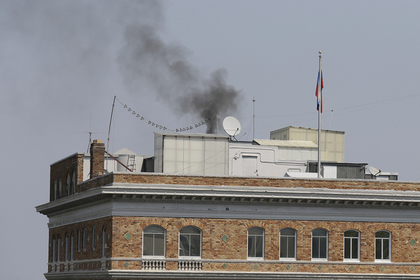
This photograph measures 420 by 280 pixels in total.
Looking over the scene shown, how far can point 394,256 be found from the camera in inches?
2242

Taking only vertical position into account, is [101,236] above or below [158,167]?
below

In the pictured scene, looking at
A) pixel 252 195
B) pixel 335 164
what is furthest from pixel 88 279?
pixel 335 164

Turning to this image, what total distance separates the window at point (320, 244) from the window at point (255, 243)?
3.12 m

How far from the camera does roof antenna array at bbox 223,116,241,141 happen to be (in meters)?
68.4

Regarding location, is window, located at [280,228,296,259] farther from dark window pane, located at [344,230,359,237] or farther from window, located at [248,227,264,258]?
dark window pane, located at [344,230,359,237]

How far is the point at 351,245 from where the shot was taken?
186 feet

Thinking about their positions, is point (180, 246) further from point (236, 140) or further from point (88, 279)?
point (236, 140)

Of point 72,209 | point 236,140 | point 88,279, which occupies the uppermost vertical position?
point 236,140

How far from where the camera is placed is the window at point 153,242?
5425 cm

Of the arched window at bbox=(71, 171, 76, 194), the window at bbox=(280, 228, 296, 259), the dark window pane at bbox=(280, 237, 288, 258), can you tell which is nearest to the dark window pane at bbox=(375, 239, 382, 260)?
the window at bbox=(280, 228, 296, 259)

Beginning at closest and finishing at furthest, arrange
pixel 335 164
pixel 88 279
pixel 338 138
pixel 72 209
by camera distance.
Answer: pixel 88 279
pixel 72 209
pixel 335 164
pixel 338 138

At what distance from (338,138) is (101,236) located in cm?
3445

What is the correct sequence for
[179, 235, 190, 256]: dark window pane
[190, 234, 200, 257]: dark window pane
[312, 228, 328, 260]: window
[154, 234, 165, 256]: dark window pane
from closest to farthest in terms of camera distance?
A: [154, 234, 165, 256]: dark window pane
[179, 235, 190, 256]: dark window pane
[190, 234, 200, 257]: dark window pane
[312, 228, 328, 260]: window

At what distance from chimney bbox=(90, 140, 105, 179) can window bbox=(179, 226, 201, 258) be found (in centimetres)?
818
